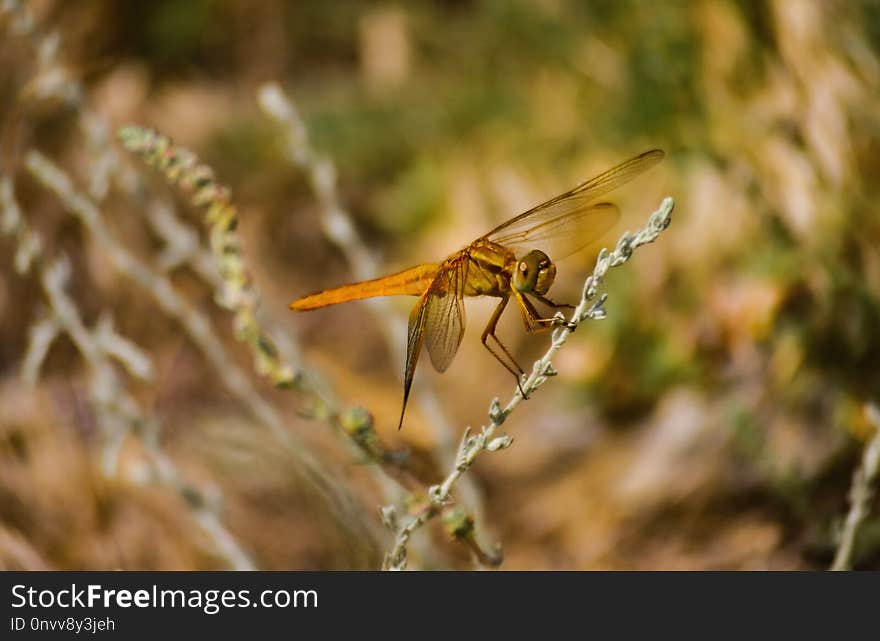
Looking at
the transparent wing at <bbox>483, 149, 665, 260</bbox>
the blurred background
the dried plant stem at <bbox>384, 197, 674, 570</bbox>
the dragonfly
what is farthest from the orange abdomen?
the dried plant stem at <bbox>384, 197, 674, 570</bbox>

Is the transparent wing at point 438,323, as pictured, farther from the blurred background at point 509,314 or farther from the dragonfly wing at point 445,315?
the blurred background at point 509,314

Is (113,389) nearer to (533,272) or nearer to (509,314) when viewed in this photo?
(533,272)

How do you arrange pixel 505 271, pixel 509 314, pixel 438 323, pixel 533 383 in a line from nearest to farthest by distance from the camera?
pixel 533 383 < pixel 438 323 < pixel 505 271 < pixel 509 314

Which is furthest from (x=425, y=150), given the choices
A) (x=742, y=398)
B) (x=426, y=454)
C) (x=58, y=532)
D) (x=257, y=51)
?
(x=58, y=532)

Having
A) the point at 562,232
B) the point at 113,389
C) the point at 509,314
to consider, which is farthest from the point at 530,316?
the point at 509,314

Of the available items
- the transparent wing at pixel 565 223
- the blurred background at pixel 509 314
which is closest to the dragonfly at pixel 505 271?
the transparent wing at pixel 565 223

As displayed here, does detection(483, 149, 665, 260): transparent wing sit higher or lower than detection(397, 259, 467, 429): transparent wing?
higher

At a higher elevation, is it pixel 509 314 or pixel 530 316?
pixel 509 314

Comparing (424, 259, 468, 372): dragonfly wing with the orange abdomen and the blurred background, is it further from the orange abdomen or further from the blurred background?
the blurred background
